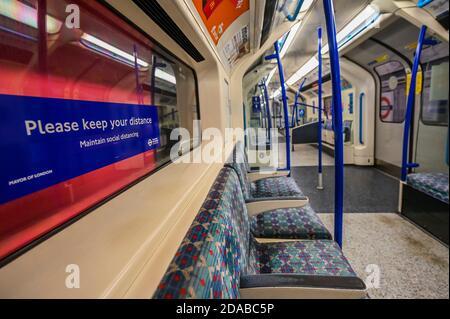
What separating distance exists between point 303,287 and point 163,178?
849 millimetres

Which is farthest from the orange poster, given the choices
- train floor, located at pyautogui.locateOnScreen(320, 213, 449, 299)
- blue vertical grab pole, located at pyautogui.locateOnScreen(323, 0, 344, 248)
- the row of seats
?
train floor, located at pyautogui.locateOnScreen(320, 213, 449, 299)

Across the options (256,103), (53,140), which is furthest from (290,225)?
(256,103)

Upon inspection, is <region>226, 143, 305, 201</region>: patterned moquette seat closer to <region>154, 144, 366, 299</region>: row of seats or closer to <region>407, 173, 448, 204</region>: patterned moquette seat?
<region>154, 144, 366, 299</region>: row of seats

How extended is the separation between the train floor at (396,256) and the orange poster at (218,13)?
2.24 meters

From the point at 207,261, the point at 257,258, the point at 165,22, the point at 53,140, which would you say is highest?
the point at 165,22

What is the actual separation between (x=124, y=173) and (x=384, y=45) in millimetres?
4792

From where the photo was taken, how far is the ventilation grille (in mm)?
1129

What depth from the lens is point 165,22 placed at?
1308 mm

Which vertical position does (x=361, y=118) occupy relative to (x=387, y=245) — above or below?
above

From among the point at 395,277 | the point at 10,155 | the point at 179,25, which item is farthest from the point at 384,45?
the point at 10,155

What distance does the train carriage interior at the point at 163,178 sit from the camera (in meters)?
0.57

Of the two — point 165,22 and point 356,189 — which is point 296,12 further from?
point 356,189

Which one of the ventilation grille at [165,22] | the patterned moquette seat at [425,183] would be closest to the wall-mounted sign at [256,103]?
the patterned moquette seat at [425,183]
